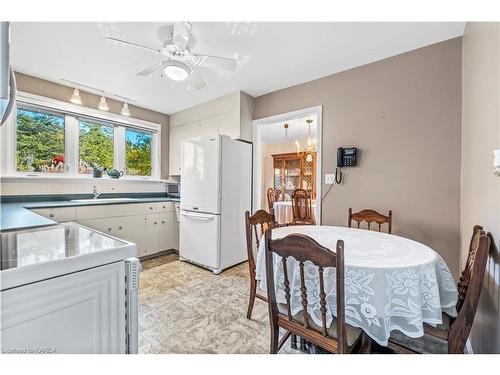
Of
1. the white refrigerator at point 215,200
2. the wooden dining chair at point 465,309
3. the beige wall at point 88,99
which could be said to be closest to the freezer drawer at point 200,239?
the white refrigerator at point 215,200

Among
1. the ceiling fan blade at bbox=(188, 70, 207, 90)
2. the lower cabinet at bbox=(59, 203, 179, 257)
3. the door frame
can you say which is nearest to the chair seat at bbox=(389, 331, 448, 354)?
the door frame

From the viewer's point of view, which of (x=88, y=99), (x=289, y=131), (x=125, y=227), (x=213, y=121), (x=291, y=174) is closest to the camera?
(x=125, y=227)

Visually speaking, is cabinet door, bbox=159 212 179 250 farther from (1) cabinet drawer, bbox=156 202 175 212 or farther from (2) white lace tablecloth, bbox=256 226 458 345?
(2) white lace tablecloth, bbox=256 226 458 345

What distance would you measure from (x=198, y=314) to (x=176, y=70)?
2089 millimetres

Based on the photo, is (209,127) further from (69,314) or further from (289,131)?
(69,314)

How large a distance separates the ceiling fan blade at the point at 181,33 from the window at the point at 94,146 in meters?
2.30

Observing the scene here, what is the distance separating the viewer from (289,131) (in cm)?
546

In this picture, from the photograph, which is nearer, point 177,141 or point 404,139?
point 404,139

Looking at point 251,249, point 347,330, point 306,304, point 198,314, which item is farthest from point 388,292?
point 198,314

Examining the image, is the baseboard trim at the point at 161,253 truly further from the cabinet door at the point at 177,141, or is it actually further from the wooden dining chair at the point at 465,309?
the wooden dining chair at the point at 465,309

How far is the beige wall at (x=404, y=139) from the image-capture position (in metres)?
1.98
